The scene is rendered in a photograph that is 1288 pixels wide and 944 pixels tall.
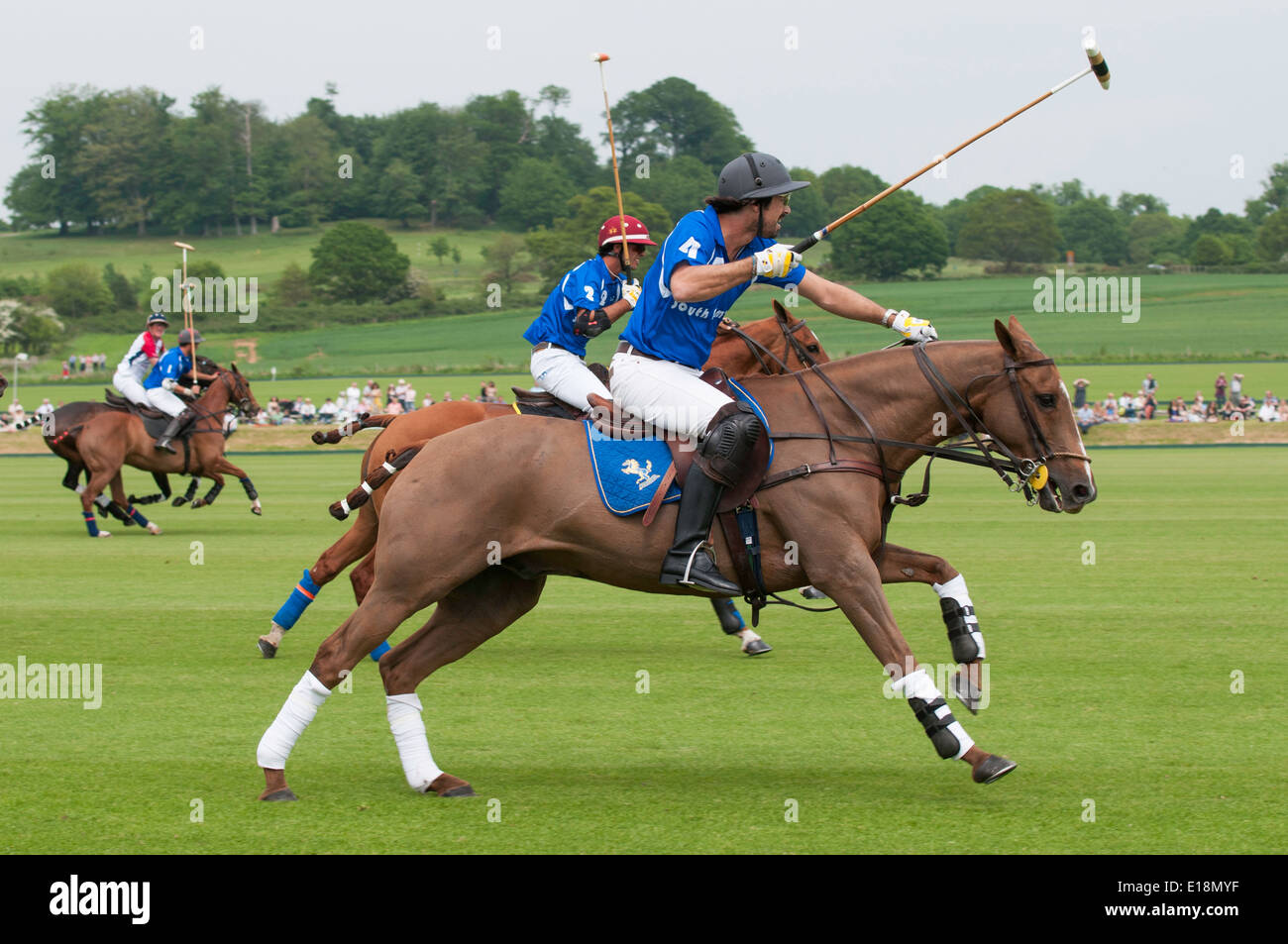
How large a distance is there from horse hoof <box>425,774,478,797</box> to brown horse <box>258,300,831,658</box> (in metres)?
2.98

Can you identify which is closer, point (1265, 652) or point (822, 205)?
point (1265, 652)

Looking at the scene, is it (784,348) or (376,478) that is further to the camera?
(784,348)

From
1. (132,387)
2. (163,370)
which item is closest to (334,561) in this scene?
(163,370)

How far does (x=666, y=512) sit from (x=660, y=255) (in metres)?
1.19

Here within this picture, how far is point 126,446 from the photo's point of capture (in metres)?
19.8

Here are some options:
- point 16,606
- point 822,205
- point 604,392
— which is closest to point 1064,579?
point 604,392

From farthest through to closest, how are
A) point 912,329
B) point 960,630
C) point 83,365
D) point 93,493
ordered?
1. point 83,365
2. point 93,493
3. point 960,630
4. point 912,329

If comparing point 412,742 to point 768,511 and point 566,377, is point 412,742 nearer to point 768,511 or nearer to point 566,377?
point 768,511

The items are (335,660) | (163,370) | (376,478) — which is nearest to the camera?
(335,660)

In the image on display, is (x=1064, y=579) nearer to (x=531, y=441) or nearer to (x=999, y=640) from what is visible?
(x=999, y=640)

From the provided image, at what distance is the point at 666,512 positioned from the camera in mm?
6492

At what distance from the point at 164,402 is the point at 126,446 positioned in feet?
2.72

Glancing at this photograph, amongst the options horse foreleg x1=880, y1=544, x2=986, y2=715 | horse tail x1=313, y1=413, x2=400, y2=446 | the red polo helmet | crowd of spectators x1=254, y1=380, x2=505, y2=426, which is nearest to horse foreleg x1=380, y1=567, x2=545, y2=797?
horse foreleg x1=880, y1=544, x2=986, y2=715

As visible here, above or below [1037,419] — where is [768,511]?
below
